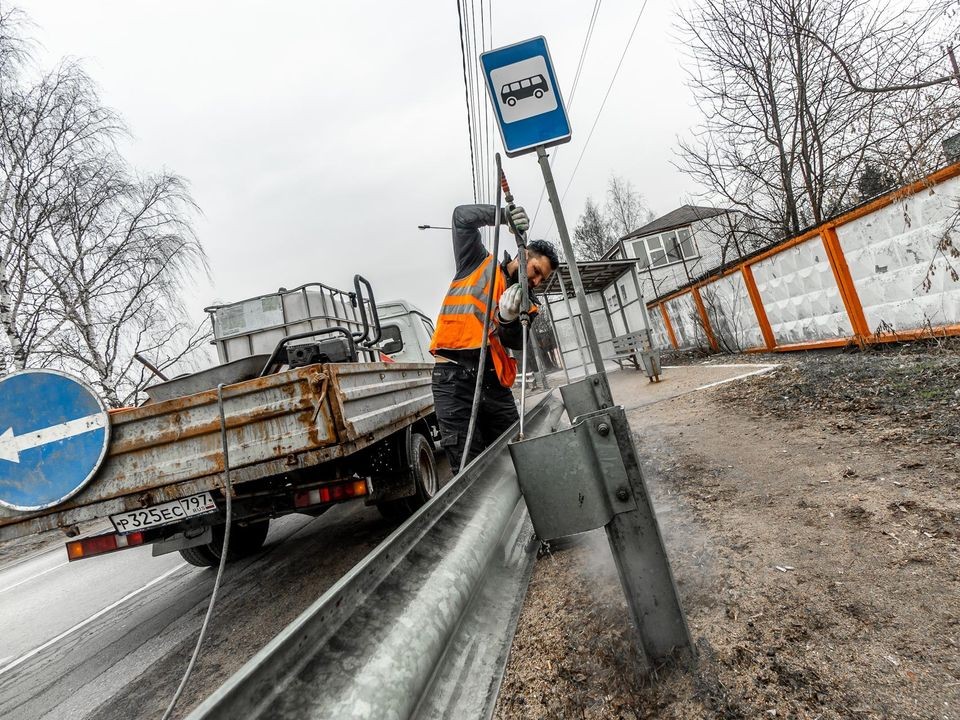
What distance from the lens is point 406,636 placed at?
3.04 ft

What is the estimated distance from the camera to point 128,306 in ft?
46.0

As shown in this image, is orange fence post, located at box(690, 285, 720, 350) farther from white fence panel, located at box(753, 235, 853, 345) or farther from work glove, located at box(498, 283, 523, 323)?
work glove, located at box(498, 283, 523, 323)

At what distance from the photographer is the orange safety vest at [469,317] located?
341 cm

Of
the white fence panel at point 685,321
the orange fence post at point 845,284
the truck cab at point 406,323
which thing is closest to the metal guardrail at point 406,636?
the truck cab at point 406,323

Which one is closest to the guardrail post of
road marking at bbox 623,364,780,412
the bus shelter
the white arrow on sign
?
the white arrow on sign

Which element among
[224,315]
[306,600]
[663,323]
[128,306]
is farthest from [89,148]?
[663,323]

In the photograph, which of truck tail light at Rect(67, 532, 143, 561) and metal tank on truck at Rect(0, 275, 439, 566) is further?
truck tail light at Rect(67, 532, 143, 561)

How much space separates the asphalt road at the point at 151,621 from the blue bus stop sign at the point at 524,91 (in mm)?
3066

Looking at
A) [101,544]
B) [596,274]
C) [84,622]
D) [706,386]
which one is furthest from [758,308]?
[84,622]

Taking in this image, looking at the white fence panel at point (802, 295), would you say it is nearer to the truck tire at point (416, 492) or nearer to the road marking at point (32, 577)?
the truck tire at point (416, 492)

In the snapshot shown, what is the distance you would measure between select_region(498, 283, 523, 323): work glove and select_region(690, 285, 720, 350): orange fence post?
1078cm

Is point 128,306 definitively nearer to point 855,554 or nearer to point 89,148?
point 89,148

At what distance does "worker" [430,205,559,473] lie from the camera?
341 centimetres

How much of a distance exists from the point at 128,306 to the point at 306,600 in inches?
536
